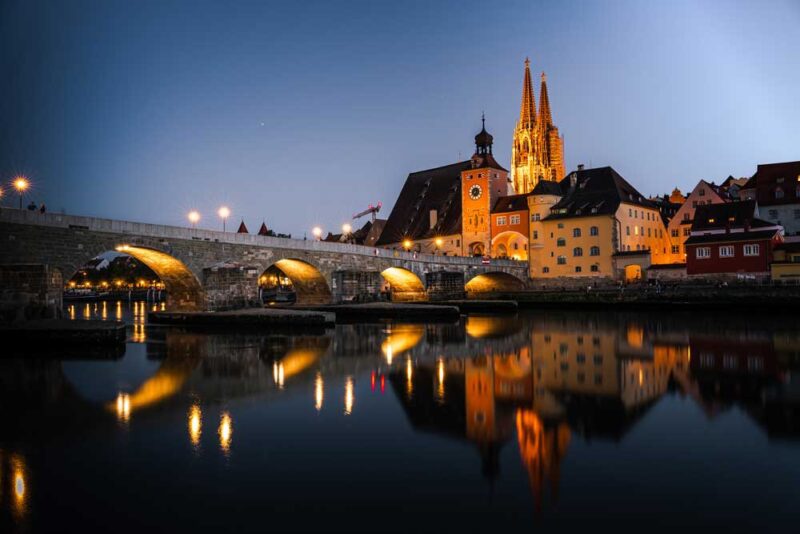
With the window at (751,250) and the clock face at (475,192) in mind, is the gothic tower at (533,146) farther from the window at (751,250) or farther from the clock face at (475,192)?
the window at (751,250)

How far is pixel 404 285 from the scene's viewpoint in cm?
5519

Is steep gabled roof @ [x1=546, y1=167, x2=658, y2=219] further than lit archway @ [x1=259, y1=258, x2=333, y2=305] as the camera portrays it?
Yes

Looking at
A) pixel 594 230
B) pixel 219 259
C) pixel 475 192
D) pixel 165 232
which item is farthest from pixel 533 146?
pixel 165 232

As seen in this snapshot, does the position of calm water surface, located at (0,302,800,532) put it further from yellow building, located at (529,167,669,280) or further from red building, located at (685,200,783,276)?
yellow building, located at (529,167,669,280)

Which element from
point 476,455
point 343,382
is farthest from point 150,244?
point 476,455

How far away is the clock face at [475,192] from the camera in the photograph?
236 feet

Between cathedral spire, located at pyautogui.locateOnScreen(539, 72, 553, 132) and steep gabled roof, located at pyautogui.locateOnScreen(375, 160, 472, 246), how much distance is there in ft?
69.5

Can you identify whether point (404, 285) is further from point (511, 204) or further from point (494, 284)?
point (511, 204)

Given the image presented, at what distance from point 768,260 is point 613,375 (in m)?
40.0

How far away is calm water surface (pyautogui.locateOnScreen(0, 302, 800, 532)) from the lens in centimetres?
640

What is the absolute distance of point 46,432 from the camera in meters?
9.59

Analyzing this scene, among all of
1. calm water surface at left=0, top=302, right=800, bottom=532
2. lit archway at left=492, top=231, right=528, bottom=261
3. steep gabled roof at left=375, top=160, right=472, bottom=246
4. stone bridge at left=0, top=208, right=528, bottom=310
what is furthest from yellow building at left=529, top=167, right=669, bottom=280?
calm water surface at left=0, top=302, right=800, bottom=532

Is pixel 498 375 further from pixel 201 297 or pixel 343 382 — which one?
pixel 201 297

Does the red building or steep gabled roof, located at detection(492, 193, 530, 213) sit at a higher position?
steep gabled roof, located at detection(492, 193, 530, 213)
